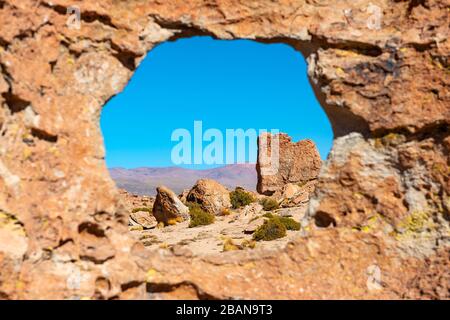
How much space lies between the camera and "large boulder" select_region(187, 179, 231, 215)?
899 inches

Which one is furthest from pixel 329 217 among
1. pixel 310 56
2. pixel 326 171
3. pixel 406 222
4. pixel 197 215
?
pixel 197 215

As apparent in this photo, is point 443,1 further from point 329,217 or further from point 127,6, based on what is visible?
point 127,6

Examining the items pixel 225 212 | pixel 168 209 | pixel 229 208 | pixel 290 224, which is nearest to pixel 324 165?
pixel 290 224

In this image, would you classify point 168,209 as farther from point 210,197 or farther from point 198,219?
point 210,197

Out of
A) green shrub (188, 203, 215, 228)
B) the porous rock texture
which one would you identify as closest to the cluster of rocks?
green shrub (188, 203, 215, 228)

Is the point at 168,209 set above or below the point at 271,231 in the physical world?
above

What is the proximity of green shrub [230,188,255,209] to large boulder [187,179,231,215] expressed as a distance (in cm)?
96

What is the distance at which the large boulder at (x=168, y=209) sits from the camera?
2016cm

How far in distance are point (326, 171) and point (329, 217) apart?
0.62 m

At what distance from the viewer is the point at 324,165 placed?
5809mm

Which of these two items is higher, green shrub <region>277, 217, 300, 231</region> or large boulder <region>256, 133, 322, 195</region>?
large boulder <region>256, 133, 322, 195</region>

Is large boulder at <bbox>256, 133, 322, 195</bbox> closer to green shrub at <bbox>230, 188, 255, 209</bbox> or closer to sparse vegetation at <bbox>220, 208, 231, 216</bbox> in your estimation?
green shrub at <bbox>230, 188, 255, 209</bbox>

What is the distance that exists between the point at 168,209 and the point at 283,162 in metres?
11.0

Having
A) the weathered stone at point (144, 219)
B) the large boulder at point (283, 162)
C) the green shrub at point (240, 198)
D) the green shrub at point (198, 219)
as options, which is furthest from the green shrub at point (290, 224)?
the large boulder at point (283, 162)
